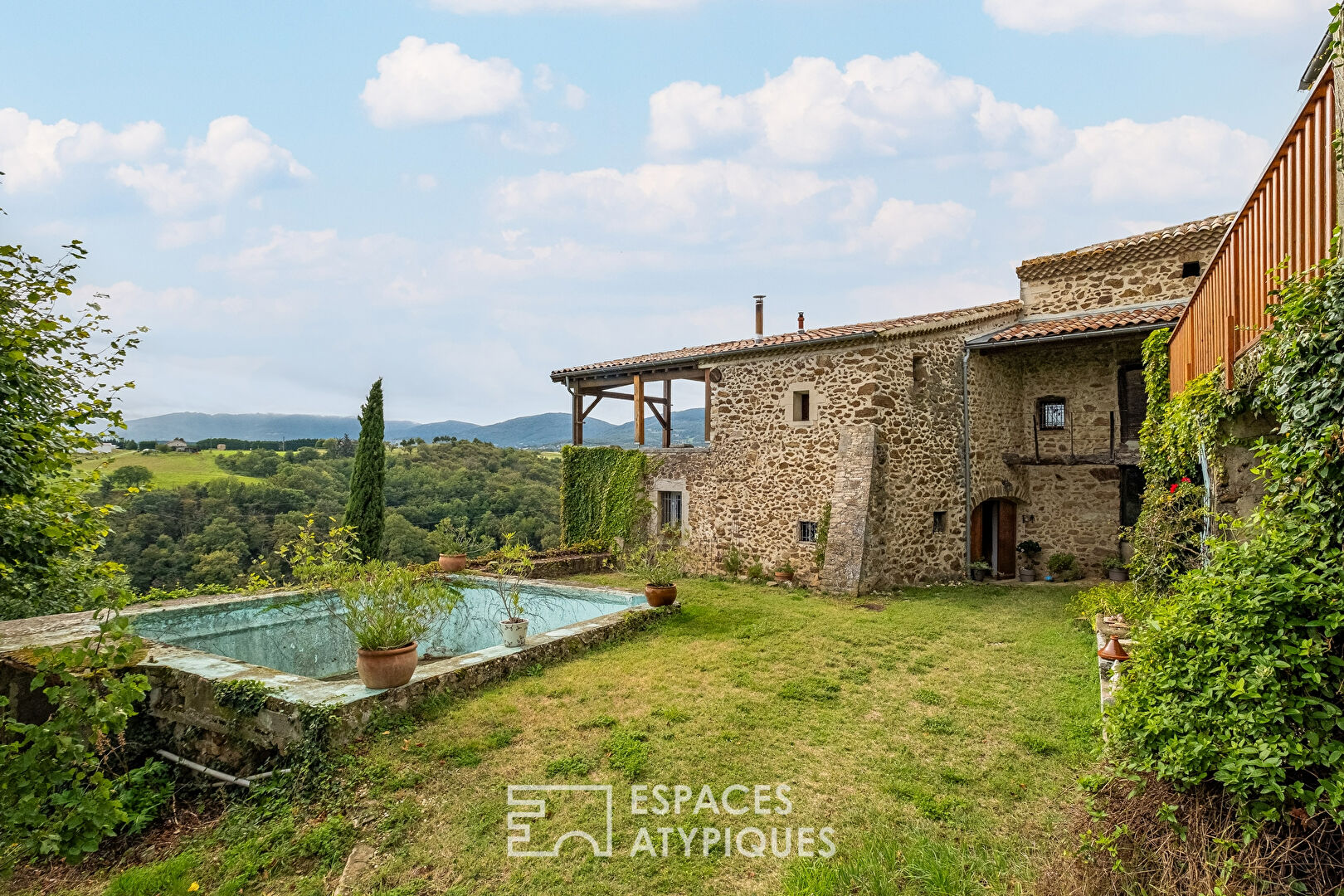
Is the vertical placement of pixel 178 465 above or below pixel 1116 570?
above

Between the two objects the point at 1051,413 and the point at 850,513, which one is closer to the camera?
the point at 850,513

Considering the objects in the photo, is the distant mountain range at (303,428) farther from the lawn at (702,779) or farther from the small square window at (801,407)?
the lawn at (702,779)

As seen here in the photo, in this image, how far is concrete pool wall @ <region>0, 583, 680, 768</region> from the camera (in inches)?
193

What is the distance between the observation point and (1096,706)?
5133mm

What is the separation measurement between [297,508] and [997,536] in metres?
21.5

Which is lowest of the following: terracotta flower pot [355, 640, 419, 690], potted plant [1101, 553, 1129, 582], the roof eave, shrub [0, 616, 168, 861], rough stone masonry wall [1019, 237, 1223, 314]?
potted plant [1101, 553, 1129, 582]

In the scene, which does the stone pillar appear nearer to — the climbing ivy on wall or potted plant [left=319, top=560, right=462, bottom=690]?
the climbing ivy on wall

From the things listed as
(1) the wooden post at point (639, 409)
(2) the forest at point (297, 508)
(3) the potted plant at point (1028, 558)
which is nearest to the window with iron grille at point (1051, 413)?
(3) the potted plant at point (1028, 558)

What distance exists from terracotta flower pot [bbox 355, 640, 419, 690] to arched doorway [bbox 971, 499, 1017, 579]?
11.6 m

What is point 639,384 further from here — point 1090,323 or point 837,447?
point 1090,323

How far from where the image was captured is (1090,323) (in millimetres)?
11062

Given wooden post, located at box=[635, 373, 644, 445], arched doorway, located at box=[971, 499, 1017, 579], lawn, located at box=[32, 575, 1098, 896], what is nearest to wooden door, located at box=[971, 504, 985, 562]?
arched doorway, located at box=[971, 499, 1017, 579]

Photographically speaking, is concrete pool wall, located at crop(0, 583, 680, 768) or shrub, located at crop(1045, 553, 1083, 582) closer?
concrete pool wall, located at crop(0, 583, 680, 768)

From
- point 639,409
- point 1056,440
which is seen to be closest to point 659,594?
point 639,409
